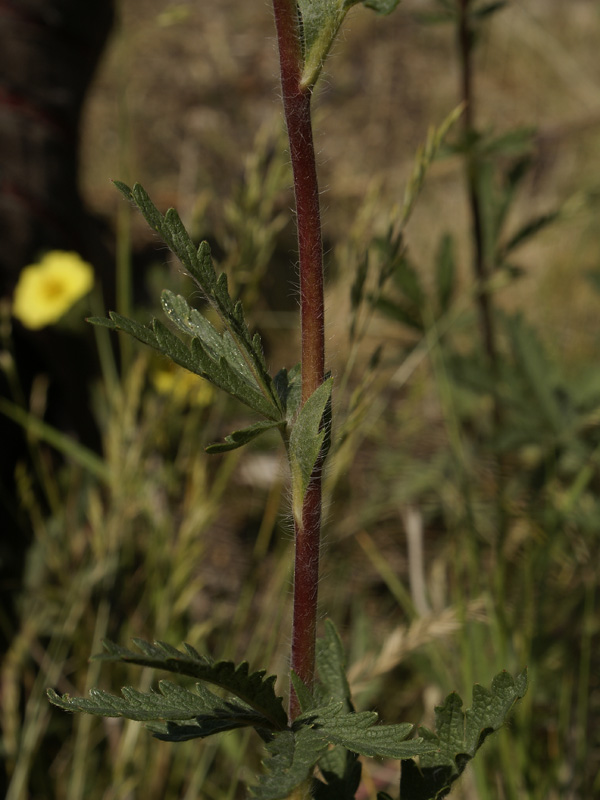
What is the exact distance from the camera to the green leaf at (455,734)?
522 millimetres

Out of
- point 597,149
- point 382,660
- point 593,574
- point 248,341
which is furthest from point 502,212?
point 597,149

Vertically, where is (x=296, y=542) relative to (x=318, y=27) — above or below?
below

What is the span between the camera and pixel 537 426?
1486 millimetres

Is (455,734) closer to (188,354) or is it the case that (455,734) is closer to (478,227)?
(188,354)

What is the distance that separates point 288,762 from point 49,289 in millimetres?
1409

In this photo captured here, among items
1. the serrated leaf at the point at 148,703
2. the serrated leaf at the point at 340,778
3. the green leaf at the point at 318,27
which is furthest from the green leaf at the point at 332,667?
the green leaf at the point at 318,27

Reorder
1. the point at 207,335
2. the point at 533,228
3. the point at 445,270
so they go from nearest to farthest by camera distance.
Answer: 1. the point at 207,335
2. the point at 533,228
3. the point at 445,270

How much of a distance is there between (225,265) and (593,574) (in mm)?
729

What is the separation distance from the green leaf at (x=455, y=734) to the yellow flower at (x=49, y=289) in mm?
1336

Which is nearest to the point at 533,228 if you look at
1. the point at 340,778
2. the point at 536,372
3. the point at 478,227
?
the point at 478,227

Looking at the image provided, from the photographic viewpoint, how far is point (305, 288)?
535mm

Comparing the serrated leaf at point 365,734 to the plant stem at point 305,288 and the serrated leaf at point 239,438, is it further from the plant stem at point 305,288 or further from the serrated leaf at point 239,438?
the serrated leaf at point 239,438

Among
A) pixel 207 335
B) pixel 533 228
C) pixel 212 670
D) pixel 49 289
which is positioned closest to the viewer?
pixel 212 670

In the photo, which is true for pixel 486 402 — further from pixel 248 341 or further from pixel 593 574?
pixel 248 341
